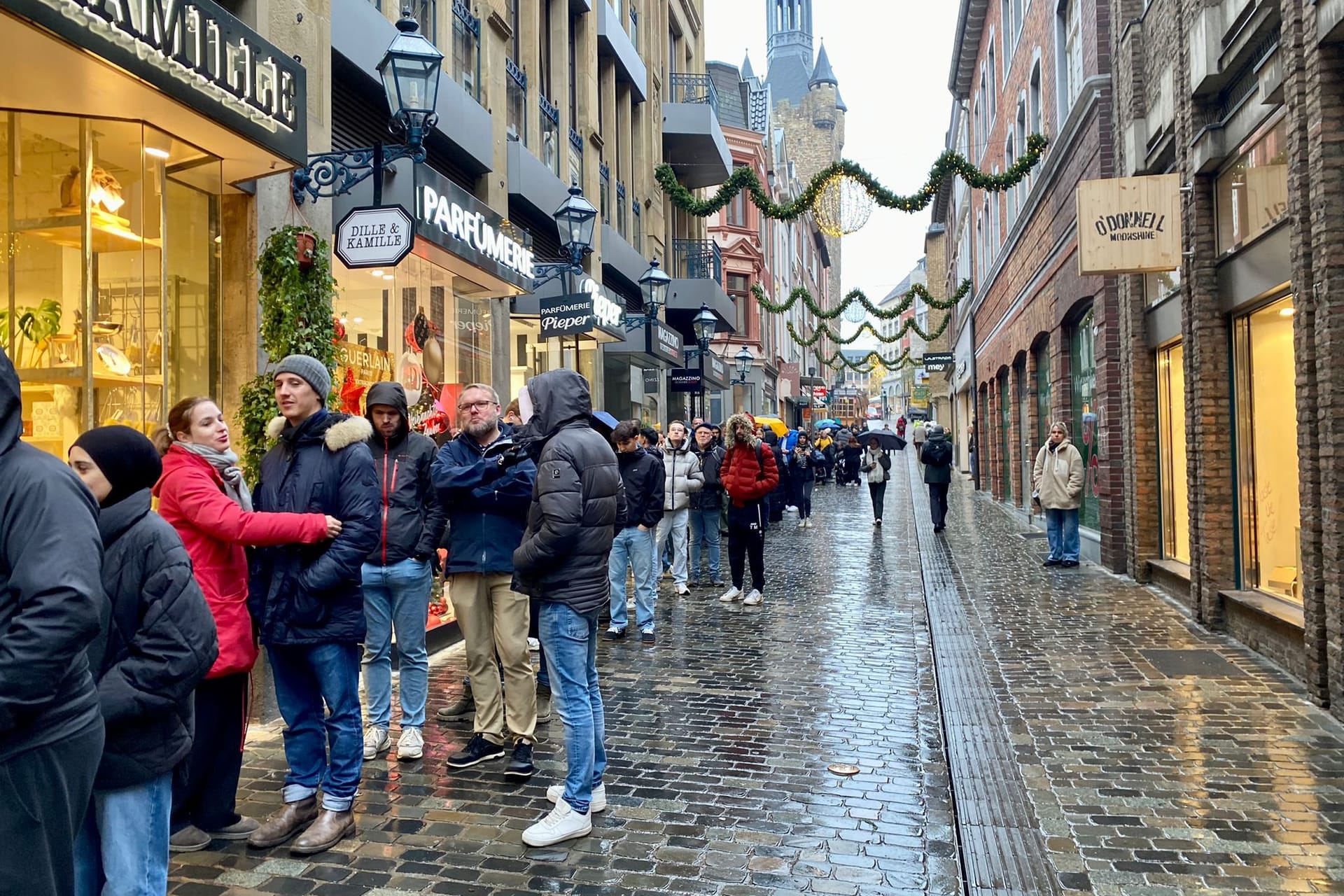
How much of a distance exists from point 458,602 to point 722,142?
23607 mm

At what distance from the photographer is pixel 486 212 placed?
32.3 ft

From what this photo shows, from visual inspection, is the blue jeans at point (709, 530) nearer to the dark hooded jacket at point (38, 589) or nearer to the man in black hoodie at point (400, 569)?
the man in black hoodie at point (400, 569)

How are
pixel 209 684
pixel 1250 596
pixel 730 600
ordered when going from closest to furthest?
pixel 209 684 < pixel 1250 596 < pixel 730 600

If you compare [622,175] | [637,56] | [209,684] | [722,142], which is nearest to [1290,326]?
[209,684]

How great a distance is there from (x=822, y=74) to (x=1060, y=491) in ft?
284

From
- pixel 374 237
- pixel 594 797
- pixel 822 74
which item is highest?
pixel 822 74

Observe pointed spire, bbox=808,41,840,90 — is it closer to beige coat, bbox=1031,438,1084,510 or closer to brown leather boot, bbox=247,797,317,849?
beige coat, bbox=1031,438,1084,510

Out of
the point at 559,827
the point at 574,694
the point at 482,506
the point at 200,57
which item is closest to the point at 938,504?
the point at 482,506

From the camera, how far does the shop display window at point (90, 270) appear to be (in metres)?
5.80

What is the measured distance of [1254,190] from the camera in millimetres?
8000

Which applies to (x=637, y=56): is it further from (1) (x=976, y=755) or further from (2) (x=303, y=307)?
(1) (x=976, y=755)

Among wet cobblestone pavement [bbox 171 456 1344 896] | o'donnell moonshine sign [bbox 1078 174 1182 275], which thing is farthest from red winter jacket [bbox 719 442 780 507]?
o'donnell moonshine sign [bbox 1078 174 1182 275]

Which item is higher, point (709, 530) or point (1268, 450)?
point (1268, 450)

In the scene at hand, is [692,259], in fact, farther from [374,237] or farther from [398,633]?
[398,633]
